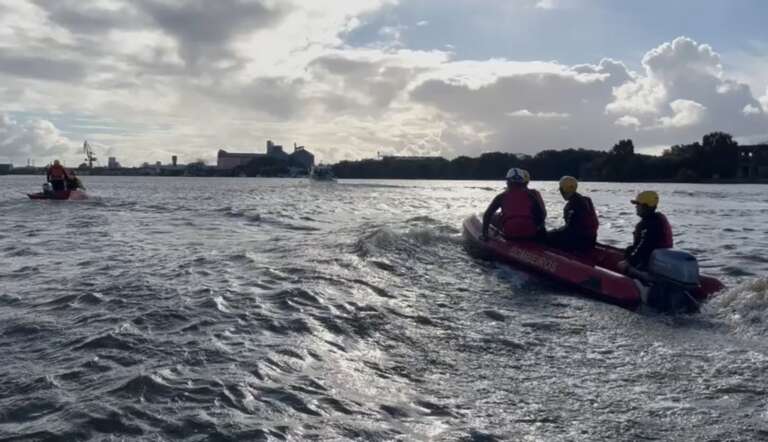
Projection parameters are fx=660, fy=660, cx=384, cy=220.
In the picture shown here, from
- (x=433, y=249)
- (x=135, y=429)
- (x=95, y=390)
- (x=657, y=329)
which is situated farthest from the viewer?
(x=433, y=249)

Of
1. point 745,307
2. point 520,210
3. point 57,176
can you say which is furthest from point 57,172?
point 745,307

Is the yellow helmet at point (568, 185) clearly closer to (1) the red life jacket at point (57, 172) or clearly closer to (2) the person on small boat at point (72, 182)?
(1) the red life jacket at point (57, 172)

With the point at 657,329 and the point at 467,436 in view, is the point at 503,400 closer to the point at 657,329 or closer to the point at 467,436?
the point at 467,436

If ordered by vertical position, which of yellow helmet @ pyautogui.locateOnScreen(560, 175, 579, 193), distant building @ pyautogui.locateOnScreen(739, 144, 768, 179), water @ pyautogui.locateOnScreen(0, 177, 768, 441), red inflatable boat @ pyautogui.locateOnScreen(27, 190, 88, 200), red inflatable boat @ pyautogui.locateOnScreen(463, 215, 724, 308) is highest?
distant building @ pyautogui.locateOnScreen(739, 144, 768, 179)

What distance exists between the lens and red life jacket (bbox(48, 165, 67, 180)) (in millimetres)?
29506

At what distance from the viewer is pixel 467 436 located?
4.49m

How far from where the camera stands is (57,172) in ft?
97.3

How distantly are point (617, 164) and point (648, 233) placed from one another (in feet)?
304

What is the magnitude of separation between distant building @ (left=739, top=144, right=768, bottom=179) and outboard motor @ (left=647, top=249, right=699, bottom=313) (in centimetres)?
9758

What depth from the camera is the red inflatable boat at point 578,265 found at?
9.30m

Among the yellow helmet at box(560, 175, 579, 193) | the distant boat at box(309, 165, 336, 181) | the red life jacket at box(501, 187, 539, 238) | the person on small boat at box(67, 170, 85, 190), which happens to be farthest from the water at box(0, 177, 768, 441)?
the distant boat at box(309, 165, 336, 181)

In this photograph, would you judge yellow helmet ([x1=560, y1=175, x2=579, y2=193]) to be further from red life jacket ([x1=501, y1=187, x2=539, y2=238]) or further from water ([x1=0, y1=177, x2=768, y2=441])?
water ([x1=0, y1=177, x2=768, y2=441])

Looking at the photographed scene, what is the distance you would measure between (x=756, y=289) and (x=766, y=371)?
3051 millimetres

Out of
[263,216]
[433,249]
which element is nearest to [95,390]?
[433,249]
